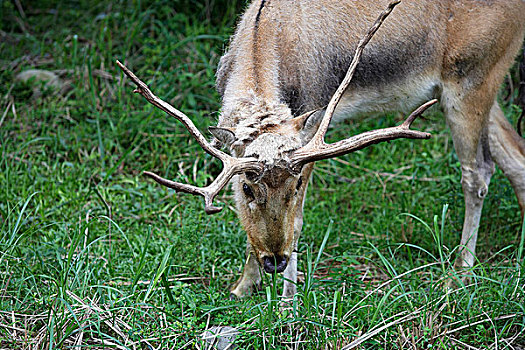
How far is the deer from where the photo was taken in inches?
162

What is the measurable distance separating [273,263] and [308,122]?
0.97 m

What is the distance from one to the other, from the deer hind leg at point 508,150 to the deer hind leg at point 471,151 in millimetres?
99

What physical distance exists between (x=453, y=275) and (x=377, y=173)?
2.55 metres

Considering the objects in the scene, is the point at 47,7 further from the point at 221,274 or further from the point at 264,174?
the point at 264,174

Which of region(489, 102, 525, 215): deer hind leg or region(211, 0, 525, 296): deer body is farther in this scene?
region(489, 102, 525, 215): deer hind leg

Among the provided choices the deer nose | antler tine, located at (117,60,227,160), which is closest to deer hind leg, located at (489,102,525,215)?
the deer nose

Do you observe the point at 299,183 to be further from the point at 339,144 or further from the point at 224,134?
the point at 224,134

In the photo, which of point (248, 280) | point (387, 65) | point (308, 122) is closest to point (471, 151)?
point (387, 65)

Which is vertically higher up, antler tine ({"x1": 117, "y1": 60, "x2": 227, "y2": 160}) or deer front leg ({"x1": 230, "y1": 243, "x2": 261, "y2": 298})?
antler tine ({"x1": 117, "y1": 60, "x2": 227, "y2": 160})

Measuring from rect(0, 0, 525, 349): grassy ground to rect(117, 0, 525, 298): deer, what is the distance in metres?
0.37

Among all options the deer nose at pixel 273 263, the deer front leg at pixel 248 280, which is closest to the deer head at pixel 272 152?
the deer nose at pixel 273 263

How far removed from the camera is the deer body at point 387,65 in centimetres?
463

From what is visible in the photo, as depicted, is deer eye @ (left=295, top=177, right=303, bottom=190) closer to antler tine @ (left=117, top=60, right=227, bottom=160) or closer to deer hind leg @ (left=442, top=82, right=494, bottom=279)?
antler tine @ (left=117, top=60, right=227, bottom=160)

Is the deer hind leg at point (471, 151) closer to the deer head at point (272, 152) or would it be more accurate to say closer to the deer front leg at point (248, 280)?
the deer head at point (272, 152)
